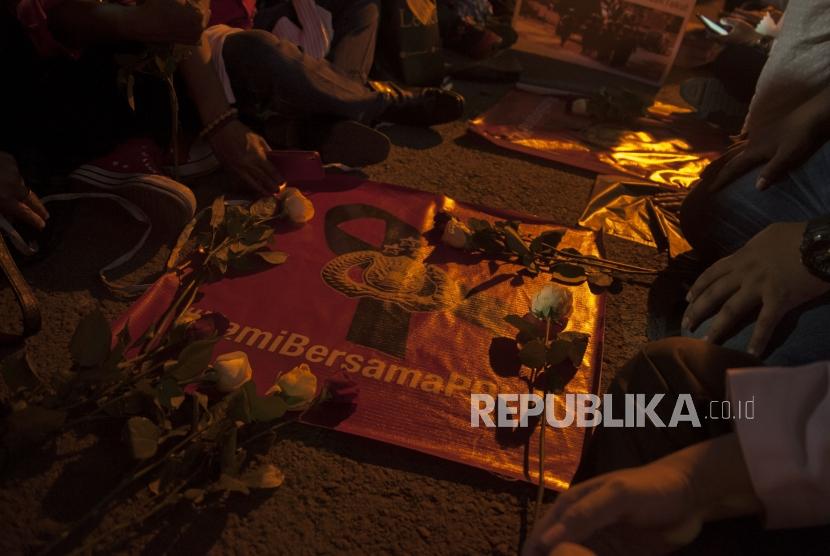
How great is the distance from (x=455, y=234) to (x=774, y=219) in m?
0.56

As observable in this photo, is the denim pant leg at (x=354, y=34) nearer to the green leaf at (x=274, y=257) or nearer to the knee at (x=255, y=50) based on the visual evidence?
the knee at (x=255, y=50)

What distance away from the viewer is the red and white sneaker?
1.13 metres

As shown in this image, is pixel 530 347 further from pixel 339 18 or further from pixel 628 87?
pixel 628 87

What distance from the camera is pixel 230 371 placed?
2.60ft

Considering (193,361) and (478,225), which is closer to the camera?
(193,361)

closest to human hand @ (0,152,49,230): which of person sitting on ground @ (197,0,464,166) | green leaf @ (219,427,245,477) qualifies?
person sitting on ground @ (197,0,464,166)

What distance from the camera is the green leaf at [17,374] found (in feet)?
2.45

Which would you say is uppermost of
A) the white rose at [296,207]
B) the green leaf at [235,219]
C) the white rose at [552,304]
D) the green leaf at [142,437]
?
the white rose at [552,304]

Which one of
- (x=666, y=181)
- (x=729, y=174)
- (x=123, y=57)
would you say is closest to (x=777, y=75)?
(x=729, y=174)

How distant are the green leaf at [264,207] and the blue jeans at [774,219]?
2.62ft

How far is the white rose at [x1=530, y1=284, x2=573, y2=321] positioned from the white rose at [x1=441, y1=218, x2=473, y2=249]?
9.3 inches

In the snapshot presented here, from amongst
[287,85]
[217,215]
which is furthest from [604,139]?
[217,215]

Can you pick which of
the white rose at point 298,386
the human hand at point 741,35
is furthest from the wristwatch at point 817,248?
the human hand at point 741,35

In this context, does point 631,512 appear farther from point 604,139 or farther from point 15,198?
point 604,139
